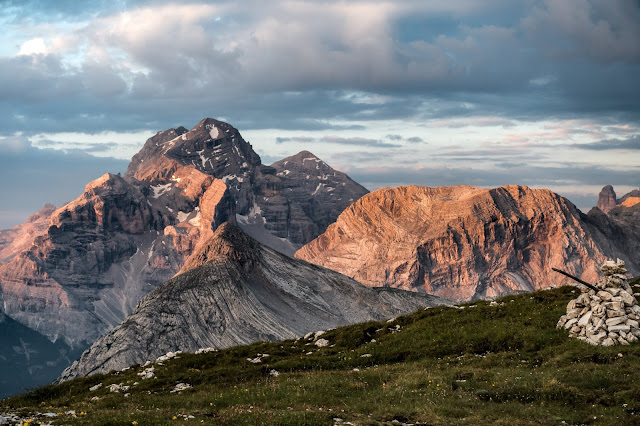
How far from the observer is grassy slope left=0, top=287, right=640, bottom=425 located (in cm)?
3309

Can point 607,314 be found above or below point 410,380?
above

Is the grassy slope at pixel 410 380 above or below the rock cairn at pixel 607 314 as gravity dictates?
below

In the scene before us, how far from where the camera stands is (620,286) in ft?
147

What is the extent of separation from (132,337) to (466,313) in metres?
161

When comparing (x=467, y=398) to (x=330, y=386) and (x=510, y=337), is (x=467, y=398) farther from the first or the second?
(x=510, y=337)

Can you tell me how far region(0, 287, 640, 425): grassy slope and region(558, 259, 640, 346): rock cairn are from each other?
1.07m

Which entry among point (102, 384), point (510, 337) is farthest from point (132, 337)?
point (510, 337)

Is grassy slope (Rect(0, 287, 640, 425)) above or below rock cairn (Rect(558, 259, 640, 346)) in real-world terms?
below

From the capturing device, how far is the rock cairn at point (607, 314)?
42.4m

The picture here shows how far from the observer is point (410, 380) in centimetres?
3925

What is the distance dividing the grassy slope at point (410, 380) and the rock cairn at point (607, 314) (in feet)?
3.52

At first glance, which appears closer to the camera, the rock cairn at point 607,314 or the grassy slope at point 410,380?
the grassy slope at point 410,380

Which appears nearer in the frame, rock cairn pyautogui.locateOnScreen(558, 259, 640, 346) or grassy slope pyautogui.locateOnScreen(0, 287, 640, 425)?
grassy slope pyautogui.locateOnScreen(0, 287, 640, 425)

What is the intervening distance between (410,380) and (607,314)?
14425mm
